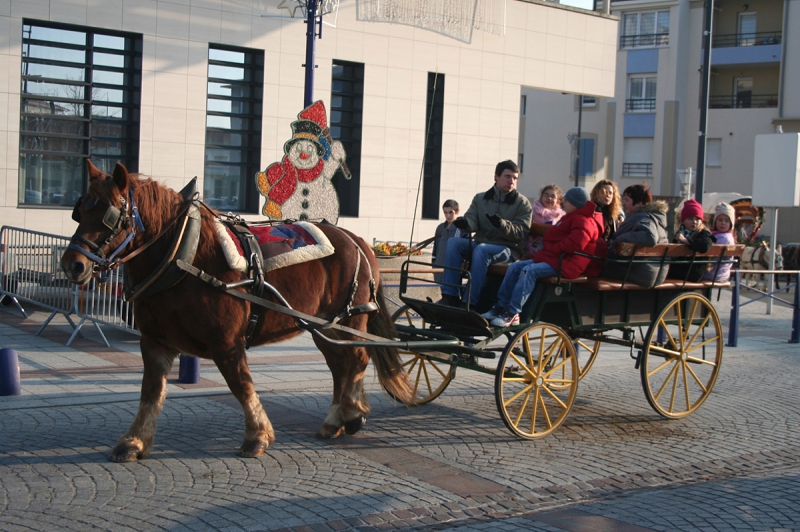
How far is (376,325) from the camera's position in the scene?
693 centimetres

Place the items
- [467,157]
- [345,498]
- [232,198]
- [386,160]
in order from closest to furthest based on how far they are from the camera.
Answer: [345,498] < [232,198] < [386,160] < [467,157]

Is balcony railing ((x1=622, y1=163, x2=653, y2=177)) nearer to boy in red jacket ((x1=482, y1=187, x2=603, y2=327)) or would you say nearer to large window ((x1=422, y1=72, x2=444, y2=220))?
large window ((x1=422, y1=72, x2=444, y2=220))

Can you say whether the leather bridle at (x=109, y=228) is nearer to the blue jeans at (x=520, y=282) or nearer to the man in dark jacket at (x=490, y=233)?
the man in dark jacket at (x=490, y=233)

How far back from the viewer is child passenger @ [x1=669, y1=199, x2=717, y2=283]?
771cm

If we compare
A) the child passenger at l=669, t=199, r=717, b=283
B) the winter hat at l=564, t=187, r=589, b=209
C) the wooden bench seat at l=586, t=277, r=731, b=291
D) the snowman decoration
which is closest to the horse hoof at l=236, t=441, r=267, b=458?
the wooden bench seat at l=586, t=277, r=731, b=291

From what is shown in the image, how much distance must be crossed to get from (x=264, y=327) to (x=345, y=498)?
4.94 feet

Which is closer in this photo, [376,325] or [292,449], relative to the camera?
[292,449]

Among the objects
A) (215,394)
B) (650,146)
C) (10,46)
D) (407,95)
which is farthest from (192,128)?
(650,146)

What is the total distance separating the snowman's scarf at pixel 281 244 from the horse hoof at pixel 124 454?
1413 millimetres

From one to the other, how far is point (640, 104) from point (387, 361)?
138 feet

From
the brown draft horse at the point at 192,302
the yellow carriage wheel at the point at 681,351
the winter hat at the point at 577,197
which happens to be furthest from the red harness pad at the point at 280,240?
the yellow carriage wheel at the point at 681,351

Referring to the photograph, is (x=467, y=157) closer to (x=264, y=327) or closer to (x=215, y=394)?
(x=215, y=394)

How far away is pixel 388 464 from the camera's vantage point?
5996mm

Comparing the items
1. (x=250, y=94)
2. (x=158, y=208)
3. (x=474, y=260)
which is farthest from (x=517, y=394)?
(x=250, y=94)
